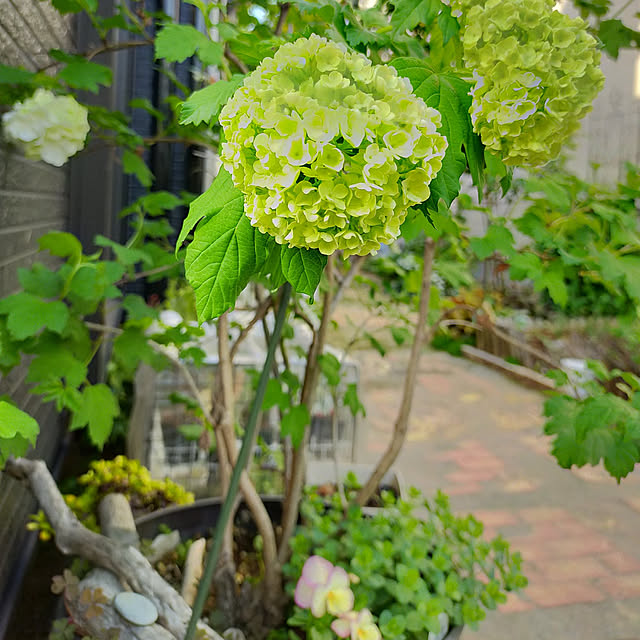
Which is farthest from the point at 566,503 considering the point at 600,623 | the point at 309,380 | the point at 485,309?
the point at 309,380

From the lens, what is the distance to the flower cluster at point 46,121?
0.95 metres

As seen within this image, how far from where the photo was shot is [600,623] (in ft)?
6.32

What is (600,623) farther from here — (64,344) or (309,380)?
(64,344)

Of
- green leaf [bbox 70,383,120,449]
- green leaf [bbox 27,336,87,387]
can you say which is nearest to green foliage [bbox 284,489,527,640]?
green leaf [bbox 70,383,120,449]

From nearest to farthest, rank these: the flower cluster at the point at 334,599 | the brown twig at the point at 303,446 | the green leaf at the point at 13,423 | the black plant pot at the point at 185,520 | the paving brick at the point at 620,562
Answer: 1. the green leaf at the point at 13,423
2. the flower cluster at the point at 334,599
3. the brown twig at the point at 303,446
4. the black plant pot at the point at 185,520
5. the paving brick at the point at 620,562

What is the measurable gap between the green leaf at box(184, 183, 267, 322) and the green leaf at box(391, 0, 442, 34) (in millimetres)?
278

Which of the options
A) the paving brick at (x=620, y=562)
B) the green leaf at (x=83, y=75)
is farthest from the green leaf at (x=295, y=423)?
the paving brick at (x=620, y=562)

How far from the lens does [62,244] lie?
101cm

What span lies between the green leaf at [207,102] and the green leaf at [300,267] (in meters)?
0.17

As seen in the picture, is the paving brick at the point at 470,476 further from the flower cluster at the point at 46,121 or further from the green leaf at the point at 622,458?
the flower cluster at the point at 46,121

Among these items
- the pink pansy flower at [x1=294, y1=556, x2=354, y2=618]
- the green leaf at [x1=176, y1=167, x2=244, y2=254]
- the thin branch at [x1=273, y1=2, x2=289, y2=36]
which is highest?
the thin branch at [x1=273, y1=2, x2=289, y2=36]

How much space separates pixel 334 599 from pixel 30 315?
71cm

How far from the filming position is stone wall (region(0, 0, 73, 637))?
1334 mm

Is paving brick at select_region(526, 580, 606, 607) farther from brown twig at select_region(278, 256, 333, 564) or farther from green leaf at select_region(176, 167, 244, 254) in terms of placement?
green leaf at select_region(176, 167, 244, 254)
